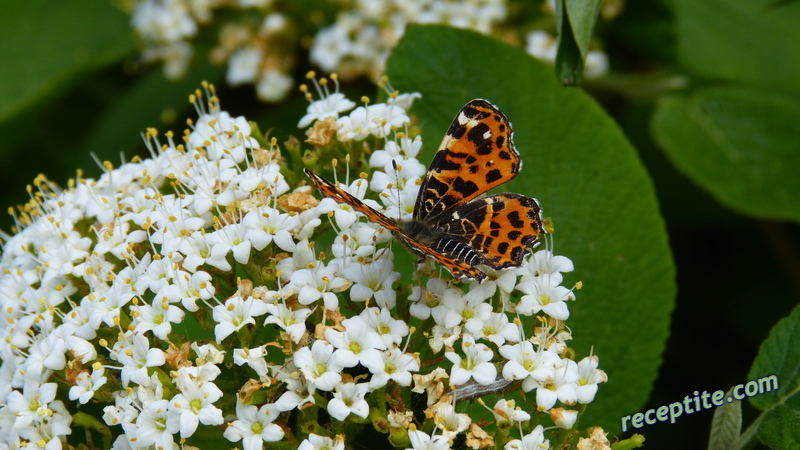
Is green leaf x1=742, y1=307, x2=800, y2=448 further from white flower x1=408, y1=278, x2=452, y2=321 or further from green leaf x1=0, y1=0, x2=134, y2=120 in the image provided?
green leaf x1=0, y1=0, x2=134, y2=120

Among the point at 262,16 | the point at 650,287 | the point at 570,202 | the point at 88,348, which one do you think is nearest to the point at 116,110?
the point at 262,16

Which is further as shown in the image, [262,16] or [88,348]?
[262,16]

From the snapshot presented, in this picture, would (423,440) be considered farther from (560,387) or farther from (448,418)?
(560,387)

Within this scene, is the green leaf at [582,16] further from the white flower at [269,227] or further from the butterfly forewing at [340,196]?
the white flower at [269,227]

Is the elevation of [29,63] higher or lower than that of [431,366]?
higher

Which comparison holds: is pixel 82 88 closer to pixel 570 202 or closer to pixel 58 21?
pixel 58 21

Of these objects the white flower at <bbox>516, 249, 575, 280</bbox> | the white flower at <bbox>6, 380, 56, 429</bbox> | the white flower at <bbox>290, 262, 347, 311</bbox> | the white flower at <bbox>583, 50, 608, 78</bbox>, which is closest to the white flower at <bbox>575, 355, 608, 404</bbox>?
the white flower at <bbox>516, 249, 575, 280</bbox>

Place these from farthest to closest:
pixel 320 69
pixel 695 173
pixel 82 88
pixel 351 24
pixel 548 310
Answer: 1. pixel 82 88
2. pixel 320 69
3. pixel 351 24
4. pixel 695 173
5. pixel 548 310

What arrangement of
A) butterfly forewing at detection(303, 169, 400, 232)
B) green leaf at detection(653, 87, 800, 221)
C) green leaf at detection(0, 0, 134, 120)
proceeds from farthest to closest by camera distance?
1. green leaf at detection(0, 0, 134, 120)
2. green leaf at detection(653, 87, 800, 221)
3. butterfly forewing at detection(303, 169, 400, 232)
